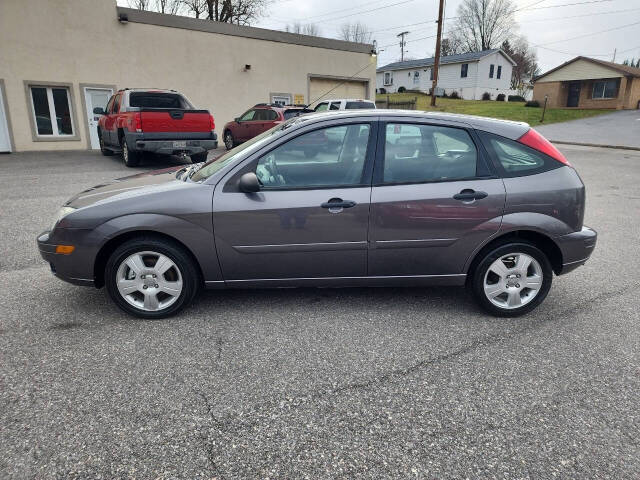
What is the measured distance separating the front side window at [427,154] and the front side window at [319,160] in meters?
0.23

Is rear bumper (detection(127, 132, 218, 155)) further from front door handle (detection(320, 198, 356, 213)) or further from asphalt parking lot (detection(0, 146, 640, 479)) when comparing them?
front door handle (detection(320, 198, 356, 213))

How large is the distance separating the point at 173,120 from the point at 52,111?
7734mm

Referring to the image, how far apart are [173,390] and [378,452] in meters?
1.29

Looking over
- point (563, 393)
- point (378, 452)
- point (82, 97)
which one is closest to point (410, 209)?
point (563, 393)

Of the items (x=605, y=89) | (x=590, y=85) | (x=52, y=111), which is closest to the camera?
(x=52, y=111)

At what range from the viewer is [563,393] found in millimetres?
2758

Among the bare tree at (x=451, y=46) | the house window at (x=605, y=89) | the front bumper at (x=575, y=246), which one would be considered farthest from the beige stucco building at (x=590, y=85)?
the front bumper at (x=575, y=246)

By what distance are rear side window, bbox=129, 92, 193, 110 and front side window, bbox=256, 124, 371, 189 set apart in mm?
9356

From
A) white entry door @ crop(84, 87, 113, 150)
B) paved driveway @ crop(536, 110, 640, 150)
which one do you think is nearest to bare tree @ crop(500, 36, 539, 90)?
paved driveway @ crop(536, 110, 640, 150)

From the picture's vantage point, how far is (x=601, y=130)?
86.6ft

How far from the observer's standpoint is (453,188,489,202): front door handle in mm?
3537

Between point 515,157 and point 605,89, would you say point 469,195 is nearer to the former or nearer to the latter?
point 515,157

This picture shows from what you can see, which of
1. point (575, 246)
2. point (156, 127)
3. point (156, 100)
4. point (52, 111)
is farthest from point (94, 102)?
point (575, 246)

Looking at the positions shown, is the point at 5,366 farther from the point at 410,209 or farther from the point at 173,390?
the point at 410,209
